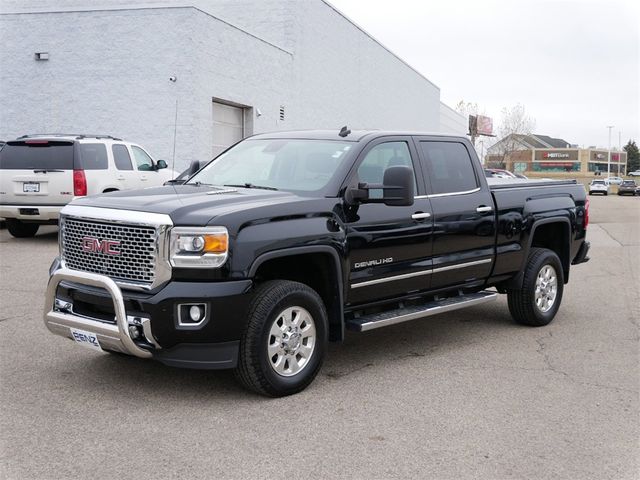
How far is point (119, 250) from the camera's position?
16.8 ft

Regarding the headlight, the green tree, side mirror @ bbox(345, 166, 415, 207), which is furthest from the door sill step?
the green tree

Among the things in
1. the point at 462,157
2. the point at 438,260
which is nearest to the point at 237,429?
the point at 438,260

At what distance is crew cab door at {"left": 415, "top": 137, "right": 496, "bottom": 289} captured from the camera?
6645 millimetres

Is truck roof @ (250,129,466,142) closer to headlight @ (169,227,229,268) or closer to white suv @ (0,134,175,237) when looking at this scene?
headlight @ (169,227,229,268)

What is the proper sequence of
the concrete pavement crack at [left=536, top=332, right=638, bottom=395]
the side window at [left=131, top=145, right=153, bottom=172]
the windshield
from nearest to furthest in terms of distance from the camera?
the concrete pavement crack at [left=536, top=332, right=638, bottom=395] < the windshield < the side window at [left=131, top=145, right=153, bottom=172]

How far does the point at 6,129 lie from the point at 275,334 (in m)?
22.1

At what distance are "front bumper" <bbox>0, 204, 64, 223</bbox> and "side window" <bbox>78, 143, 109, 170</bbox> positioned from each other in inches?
Result: 37.1

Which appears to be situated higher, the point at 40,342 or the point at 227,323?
the point at 227,323

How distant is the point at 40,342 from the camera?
21.7 feet

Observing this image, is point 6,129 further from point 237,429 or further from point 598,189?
point 598,189

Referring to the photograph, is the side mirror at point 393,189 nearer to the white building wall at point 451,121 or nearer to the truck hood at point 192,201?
the truck hood at point 192,201

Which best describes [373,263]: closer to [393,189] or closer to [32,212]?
[393,189]

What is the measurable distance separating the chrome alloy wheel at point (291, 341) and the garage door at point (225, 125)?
19679 millimetres

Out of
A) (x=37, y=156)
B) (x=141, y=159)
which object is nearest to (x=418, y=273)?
(x=37, y=156)
